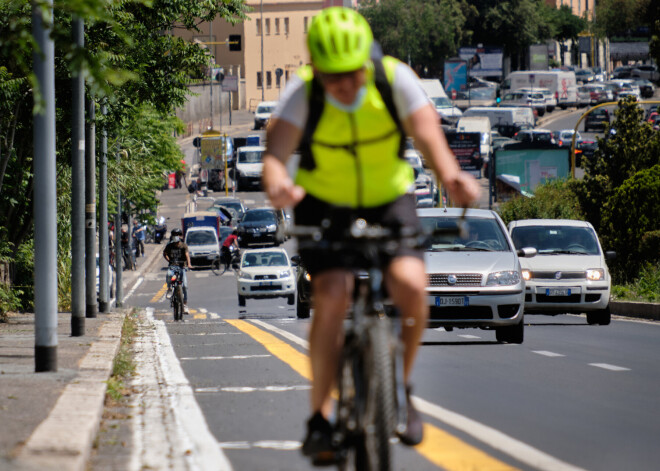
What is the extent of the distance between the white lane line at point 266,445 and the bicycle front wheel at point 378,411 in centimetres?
257

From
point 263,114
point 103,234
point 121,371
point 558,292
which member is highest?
point 263,114

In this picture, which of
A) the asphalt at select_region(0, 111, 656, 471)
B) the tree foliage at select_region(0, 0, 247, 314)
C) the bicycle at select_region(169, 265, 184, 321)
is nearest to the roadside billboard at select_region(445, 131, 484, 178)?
the tree foliage at select_region(0, 0, 247, 314)

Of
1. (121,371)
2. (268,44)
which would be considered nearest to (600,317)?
(121,371)

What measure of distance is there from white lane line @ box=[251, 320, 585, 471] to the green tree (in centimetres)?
11495

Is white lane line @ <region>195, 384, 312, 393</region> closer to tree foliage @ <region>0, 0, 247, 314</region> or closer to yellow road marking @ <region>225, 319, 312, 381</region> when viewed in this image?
yellow road marking @ <region>225, 319, 312, 381</region>

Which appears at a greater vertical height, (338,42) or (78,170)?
(78,170)

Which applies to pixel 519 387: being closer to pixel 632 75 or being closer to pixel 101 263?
pixel 101 263

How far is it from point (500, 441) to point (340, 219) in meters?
2.75

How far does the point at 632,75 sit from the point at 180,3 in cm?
11217

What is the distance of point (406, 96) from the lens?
18.0 ft

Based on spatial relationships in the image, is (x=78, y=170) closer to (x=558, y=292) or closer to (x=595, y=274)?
(x=558, y=292)

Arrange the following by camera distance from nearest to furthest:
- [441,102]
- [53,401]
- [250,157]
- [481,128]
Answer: [53,401]
[250,157]
[481,128]
[441,102]

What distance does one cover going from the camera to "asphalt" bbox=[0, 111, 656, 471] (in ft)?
21.7

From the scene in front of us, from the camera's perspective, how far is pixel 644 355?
14227mm
